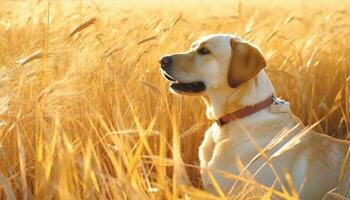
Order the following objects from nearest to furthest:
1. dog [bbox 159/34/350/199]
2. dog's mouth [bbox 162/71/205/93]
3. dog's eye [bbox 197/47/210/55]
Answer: dog [bbox 159/34/350/199]
dog's mouth [bbox 162/71/205/93]
dog's eye [bbox 197/47/210/55]

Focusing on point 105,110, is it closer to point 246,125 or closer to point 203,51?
point 203,51

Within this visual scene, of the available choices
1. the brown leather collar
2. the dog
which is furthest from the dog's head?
the brown leather collar

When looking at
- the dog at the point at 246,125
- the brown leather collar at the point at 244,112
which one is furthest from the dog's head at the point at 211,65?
the brown leather collar at the point at 244,112

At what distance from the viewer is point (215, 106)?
11.7ft

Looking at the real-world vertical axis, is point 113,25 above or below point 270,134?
below

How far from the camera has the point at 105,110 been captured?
354 cm

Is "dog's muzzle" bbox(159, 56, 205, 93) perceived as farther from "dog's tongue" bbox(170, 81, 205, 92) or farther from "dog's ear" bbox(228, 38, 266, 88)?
"dog's ear" bbox(228, 38, 266, 88)

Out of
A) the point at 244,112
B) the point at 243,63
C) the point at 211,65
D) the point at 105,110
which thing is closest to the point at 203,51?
the point at 211,65

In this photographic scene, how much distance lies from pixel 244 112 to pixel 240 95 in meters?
0.09

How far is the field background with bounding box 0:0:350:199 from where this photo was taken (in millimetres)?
1793

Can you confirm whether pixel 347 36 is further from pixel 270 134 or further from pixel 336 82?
pixel 270 134

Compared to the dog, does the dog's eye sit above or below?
above

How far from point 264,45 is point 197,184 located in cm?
189

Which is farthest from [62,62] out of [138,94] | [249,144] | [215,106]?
[249,144]
